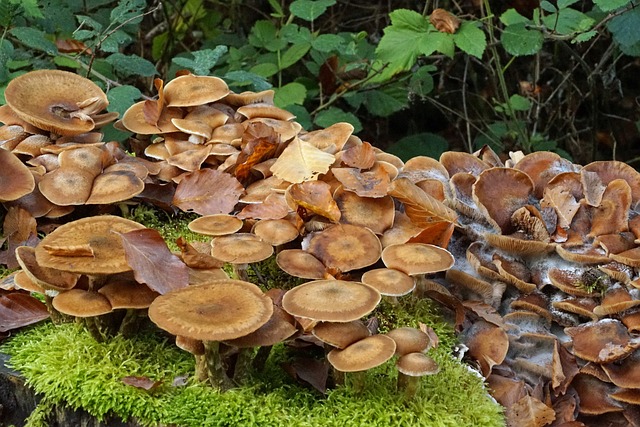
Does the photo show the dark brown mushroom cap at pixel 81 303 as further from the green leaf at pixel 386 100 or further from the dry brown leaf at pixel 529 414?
the green leaf at pixel 386 100

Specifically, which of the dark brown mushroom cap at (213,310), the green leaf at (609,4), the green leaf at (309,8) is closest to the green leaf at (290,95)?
the green leaf at (309,8)

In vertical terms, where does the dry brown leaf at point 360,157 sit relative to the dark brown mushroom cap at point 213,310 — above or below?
above

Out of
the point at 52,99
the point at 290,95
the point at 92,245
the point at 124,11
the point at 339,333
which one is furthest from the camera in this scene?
the point at 290,95

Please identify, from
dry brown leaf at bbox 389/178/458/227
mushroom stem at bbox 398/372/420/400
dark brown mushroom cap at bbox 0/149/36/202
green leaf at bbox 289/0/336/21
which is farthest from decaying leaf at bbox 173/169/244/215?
green leaf at bbox 289/0/336/21

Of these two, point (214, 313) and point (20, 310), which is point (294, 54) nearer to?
point (20, 310)

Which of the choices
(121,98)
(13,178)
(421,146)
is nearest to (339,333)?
(13,178)

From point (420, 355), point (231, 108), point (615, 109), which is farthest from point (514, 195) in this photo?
point (615, 109)

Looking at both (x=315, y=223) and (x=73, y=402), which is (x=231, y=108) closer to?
(x=315, y=223)
